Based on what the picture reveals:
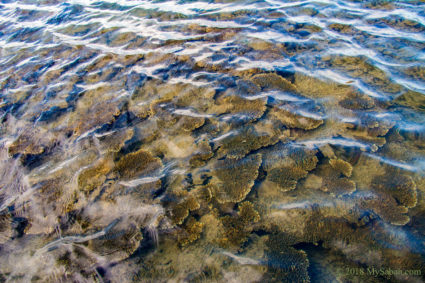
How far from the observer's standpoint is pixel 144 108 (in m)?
5.00

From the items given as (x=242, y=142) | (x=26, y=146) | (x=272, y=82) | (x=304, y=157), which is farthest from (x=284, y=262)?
(x=26, y=146)

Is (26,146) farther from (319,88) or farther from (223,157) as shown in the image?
(319,88)

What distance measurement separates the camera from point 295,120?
4.36 meters

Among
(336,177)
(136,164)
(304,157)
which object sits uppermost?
(136,164)

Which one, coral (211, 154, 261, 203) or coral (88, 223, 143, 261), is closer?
coral (88, 223, 143, 261)

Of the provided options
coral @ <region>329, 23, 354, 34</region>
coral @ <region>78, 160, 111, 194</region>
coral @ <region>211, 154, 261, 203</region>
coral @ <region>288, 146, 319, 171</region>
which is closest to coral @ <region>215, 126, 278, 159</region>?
coral @ <region>211, 154, 261, 203</region>

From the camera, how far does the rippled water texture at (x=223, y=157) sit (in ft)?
9.46

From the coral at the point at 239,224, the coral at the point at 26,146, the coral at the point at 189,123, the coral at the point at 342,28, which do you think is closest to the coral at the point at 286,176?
the coral at the point at 239,224

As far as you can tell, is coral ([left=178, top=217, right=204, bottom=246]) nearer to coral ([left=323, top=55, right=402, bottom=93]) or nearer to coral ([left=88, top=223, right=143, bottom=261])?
coral ([left=88, top=223, right=143, bottom=261])

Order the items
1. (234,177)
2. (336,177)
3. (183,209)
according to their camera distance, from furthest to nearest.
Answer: (234,177) → (336,177) → (183,209)

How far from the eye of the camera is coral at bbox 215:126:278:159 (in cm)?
393

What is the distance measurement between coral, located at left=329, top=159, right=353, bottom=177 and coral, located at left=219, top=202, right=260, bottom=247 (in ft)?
4.87

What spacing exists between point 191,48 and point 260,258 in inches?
229

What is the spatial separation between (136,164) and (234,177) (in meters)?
1.65
